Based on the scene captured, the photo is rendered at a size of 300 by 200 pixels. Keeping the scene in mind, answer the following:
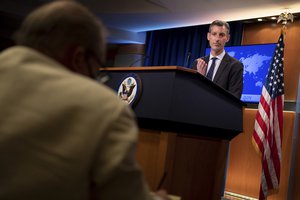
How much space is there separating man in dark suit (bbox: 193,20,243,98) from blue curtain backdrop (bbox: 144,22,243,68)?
287 centimetres

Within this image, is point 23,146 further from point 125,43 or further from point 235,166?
point 125,43

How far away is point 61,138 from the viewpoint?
28.1 inches

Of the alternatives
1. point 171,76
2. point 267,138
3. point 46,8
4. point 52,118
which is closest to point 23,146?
point 52,118

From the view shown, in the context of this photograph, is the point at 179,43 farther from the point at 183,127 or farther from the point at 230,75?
the point at 183,127

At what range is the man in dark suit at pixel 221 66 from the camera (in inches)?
110

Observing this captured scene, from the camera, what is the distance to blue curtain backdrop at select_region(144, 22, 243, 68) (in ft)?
20.4

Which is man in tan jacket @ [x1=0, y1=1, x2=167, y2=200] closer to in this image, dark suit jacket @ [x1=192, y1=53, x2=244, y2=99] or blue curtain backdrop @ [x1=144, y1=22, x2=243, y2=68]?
dark suit jacket @ [x1=192, y1=53, x2=244, y2=99]

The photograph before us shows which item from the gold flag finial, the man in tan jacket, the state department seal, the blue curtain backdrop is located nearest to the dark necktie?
the state department seal

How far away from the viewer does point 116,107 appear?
0.72m

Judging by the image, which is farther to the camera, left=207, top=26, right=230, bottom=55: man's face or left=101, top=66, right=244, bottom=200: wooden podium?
left=207, top=26, right=230, bottom=55: man's face

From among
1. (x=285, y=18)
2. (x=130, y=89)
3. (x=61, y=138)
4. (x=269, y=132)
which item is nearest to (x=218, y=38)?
(x=130, y=89)

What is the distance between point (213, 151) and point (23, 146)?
147 centimetres

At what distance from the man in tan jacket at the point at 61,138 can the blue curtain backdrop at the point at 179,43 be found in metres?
5.47

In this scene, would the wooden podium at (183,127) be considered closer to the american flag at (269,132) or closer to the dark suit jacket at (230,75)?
the dark suit jacket at (230,75)
